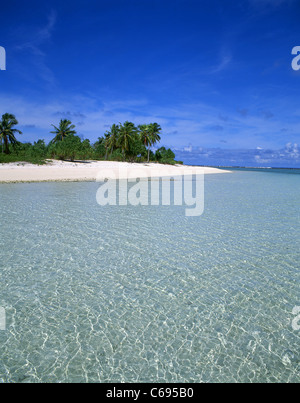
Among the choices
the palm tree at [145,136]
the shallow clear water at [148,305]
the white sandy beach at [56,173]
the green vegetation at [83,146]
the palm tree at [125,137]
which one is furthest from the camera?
the palm tree at [145,136]

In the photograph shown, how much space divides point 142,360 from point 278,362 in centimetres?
170

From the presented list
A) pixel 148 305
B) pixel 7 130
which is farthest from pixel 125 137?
pixel 148 305

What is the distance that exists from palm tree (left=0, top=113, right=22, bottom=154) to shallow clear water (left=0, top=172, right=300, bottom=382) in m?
54.2

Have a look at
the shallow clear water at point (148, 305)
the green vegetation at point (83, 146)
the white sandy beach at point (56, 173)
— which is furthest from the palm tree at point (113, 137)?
the shallow clear water at point (148, 305)

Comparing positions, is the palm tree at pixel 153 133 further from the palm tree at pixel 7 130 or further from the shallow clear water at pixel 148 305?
the shallow clear water at pixel 148 305

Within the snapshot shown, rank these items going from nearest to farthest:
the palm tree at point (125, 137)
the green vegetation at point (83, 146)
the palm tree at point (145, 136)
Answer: the green vegetation at point (83, 146) → the palm tree at point (125, 137) → the palm tree at point (145, 136)

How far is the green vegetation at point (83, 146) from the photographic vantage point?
48.9m

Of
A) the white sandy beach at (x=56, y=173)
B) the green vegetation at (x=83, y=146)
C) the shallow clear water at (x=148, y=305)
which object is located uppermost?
the green vegetation at (x=83, y=146)

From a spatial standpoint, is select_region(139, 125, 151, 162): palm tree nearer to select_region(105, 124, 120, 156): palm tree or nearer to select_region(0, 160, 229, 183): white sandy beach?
select_region(105, 124, 120, 156): palm tree

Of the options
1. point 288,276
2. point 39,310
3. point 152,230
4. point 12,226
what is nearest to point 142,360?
point 39,310

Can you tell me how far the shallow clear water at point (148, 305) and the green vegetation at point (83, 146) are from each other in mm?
37860

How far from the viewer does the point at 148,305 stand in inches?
171

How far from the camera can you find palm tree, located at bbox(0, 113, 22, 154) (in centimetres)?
5412

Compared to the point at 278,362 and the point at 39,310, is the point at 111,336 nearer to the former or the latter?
the point at 39,310
